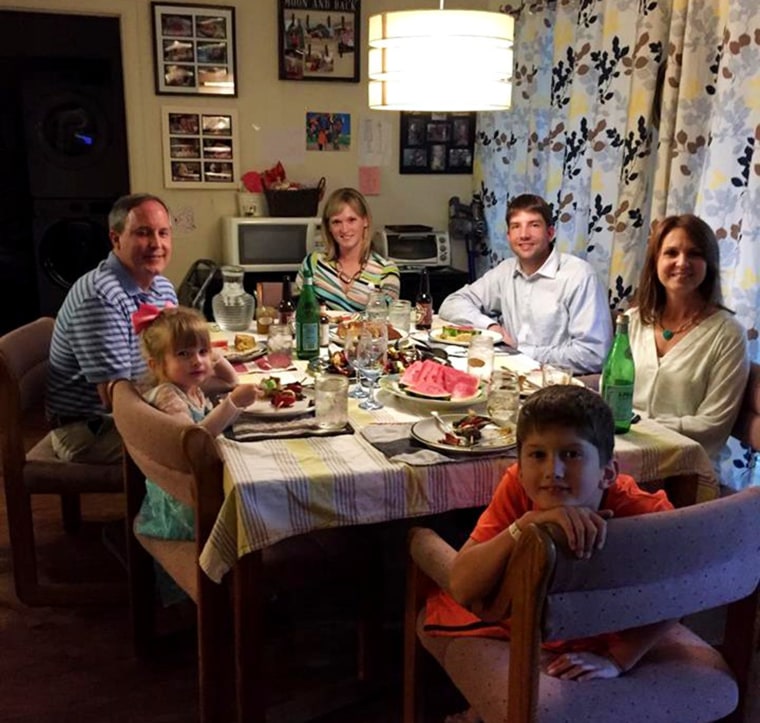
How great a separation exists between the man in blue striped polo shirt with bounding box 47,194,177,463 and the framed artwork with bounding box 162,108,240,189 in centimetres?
183

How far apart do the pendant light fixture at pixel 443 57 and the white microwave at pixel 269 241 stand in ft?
6.74

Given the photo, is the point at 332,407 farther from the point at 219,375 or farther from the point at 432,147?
the point at 432,147

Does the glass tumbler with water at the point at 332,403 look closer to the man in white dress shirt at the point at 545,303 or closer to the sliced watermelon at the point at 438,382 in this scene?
the sliced watermelon at the point at 438,382

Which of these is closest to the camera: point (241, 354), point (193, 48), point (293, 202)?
point (241, 354)

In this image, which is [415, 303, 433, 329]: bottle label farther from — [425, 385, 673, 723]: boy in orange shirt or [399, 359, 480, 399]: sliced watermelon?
[425, 385, 673, 723]: boy in orange shirt

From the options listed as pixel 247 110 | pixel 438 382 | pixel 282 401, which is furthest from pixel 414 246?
pixel 282 401

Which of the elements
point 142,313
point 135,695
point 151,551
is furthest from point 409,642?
point 142,313

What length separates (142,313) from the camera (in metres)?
2.00

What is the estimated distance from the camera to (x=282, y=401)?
6.24 feet

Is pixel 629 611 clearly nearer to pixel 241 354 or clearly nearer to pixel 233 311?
pixel 241 354

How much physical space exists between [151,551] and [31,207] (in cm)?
338

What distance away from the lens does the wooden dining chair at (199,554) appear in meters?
1.58

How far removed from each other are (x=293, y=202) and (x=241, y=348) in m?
1.91

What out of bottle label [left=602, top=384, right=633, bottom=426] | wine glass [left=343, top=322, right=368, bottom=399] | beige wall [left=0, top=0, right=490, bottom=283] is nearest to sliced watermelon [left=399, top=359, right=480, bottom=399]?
wine glass [left=343, top=322, right=368, bottom=399]
